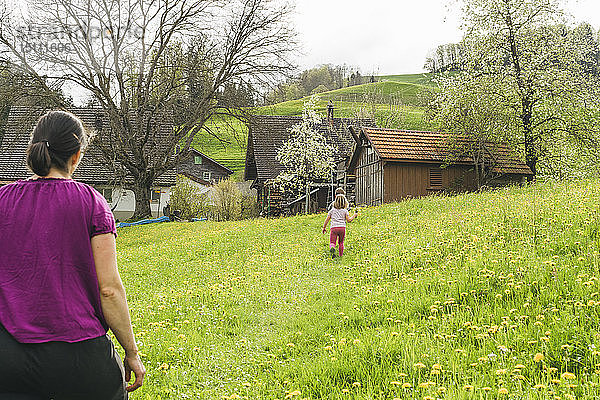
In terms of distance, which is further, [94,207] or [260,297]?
[260,297]

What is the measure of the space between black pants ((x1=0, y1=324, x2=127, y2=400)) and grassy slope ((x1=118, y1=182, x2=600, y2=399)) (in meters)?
2.54

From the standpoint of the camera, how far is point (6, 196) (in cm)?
288

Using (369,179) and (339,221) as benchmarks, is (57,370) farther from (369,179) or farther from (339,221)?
(369,179)

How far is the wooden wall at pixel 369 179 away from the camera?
103 feet

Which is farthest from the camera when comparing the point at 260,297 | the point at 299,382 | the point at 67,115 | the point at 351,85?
the point at 351,85

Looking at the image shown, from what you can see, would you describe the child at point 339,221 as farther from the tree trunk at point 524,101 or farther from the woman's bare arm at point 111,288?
the tree trunk at point 524,101

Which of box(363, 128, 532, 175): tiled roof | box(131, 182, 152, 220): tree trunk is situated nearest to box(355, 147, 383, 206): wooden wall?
box(363, 128, 532, 175): tiled roof

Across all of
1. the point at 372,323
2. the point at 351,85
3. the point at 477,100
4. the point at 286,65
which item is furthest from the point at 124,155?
the point at 351,85

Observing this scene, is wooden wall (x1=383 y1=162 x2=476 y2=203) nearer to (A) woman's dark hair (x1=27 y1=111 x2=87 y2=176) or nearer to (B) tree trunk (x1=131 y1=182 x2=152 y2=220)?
(B) tree trunk (x1=131 y1=182 x2=152 y2=220)

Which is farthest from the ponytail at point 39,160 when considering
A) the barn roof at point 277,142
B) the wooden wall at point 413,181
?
the barn roof at point 277,142

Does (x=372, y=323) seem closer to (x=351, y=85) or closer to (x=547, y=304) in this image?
(x=547, y=304)

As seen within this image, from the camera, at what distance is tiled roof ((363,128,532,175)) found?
97.9ft

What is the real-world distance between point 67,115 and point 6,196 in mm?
553

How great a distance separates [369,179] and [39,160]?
100ft
